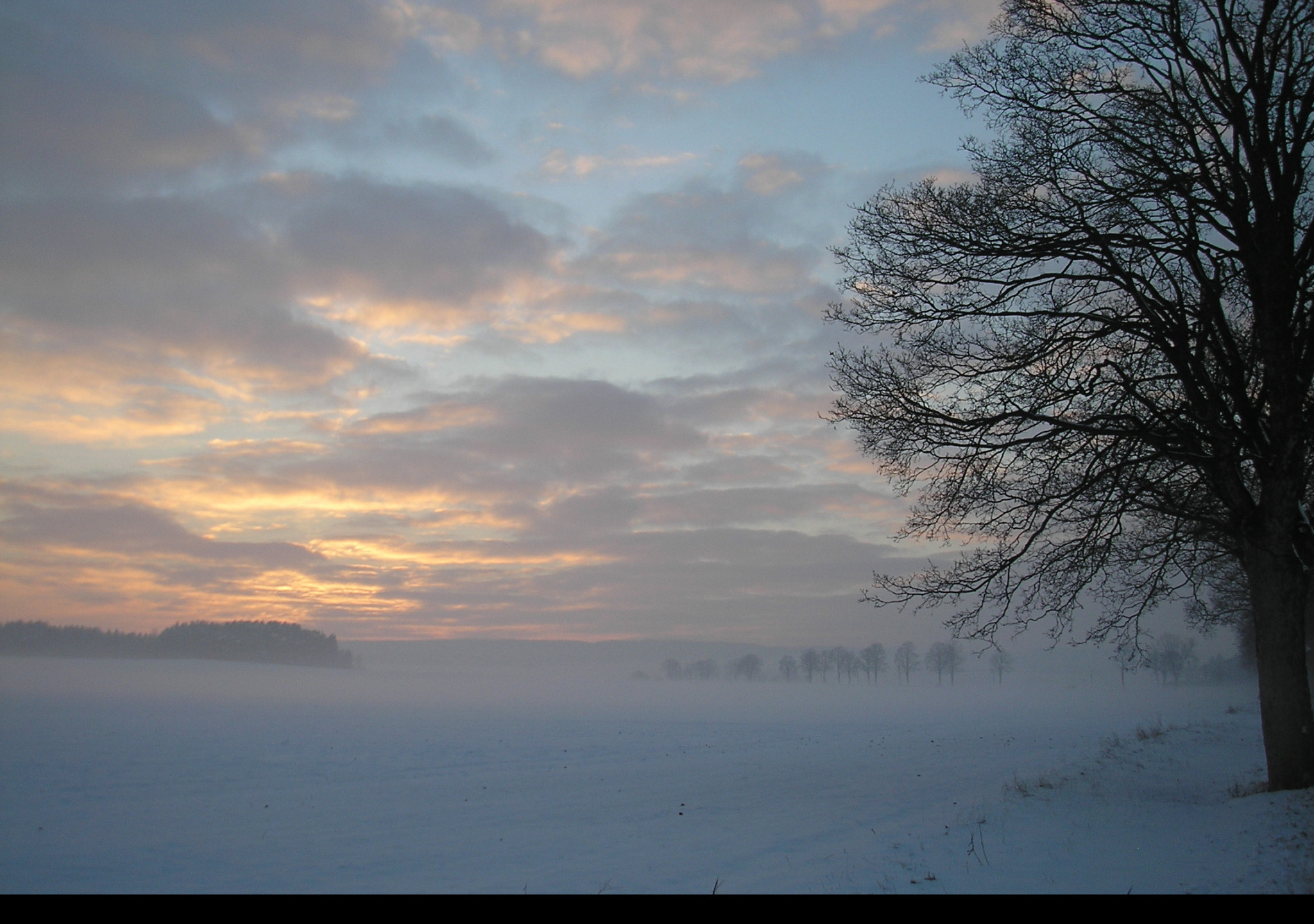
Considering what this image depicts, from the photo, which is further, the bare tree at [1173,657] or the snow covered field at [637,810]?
the bare tree at [1173,657]

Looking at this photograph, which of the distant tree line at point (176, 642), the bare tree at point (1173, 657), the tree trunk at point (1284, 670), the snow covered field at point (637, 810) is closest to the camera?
the snow covered field at point (637, 810)

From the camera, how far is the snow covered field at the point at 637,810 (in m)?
9.76

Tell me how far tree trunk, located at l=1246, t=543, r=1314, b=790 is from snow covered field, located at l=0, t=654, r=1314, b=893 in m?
0.65

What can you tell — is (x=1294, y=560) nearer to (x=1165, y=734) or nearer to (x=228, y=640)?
(x=1165, y=734)

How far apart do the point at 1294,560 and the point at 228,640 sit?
6240 inches

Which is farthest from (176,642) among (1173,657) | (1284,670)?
(1173,657)

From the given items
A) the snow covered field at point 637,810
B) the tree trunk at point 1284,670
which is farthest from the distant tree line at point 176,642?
the tree trunk at point 1284,670

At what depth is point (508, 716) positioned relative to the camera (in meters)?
52.2

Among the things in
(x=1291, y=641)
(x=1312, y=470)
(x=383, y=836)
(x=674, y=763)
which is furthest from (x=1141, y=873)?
(x=674, y=763)

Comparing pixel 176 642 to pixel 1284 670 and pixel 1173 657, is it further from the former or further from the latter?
pixel 1173 657

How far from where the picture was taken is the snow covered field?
9758 millimetres

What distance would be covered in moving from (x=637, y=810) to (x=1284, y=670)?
12292 mm

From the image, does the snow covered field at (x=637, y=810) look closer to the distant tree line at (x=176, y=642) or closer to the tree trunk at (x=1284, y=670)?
the tree trunk at (x=1284, y=670)

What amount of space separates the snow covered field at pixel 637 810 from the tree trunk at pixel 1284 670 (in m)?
0.65
